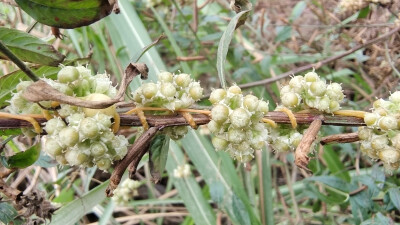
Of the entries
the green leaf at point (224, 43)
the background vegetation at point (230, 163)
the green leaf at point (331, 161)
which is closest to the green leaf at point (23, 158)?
the background vegetation at point (230, 163)

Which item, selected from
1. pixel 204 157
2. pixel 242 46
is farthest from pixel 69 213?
pixel 242 46

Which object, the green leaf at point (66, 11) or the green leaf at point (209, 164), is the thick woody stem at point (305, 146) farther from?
the green leaf at point (209, 164)

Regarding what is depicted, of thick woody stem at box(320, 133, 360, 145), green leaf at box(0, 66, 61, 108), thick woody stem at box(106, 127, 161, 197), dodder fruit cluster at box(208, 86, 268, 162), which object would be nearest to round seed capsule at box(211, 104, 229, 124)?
dodder fruit cluster at box(208, 86, 268, 162)

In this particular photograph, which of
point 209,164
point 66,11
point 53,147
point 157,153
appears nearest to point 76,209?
point 209,164

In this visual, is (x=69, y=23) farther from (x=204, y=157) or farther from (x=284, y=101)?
(x=204, y=157)

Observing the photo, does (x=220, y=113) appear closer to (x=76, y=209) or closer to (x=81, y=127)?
(x=81, y=127)
